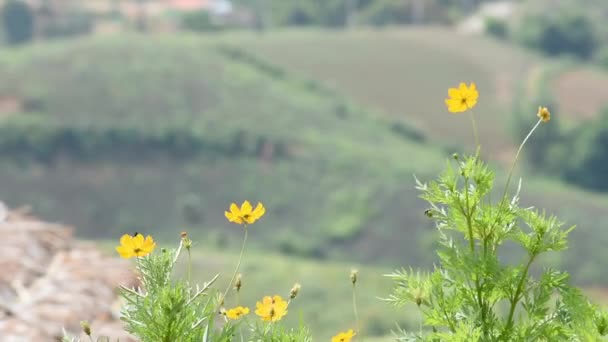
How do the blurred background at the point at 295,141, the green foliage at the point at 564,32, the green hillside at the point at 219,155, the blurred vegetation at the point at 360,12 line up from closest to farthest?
the blurred background at the point at 295,141 → the green hillside at the point at 219,155 → the green foliage at the point at 564,32 → the blurred vegetation at the point at 360,12

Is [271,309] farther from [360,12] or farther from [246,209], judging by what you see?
[360,12]

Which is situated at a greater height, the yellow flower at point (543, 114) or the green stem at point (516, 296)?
the yellow flower at point (543, 114)

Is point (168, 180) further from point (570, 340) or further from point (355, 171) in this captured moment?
point (570, 340)

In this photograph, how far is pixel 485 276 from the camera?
8.36 ft

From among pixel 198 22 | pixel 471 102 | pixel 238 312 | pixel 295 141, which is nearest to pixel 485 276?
pixel 471 102

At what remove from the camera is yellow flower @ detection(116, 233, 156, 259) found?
246cm

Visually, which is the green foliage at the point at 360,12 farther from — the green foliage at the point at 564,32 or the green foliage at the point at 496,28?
the green foliage at the point at 564,32

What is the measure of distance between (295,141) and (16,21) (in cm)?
3713

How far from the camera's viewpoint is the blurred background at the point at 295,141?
49.6m

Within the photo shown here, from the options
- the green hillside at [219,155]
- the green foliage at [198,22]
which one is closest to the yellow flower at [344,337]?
the green hillside at [219,155]

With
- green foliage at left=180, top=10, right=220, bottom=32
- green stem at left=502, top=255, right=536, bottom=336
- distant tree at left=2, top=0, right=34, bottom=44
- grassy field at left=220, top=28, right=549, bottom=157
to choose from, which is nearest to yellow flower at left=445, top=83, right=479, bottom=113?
green stem at left=502, top=255, right=536, bottom=336

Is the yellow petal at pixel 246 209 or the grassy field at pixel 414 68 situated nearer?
the yellow petal at pixel 246 209

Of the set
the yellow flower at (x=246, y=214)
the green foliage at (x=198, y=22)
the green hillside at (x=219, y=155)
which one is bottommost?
the yellow flower at (x=246, y=214)

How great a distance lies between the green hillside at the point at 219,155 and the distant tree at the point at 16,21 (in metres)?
19.4
